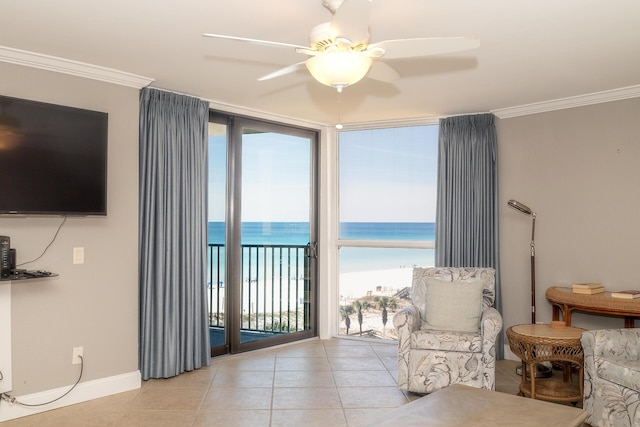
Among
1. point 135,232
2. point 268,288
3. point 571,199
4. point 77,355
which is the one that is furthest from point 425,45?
point 268,288

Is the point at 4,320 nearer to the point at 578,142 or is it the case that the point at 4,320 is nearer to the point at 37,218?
the point at 37,218

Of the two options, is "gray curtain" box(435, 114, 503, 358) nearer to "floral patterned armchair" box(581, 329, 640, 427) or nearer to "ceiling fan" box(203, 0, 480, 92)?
"floral patterned armchair" box(581, 329, 640, 427)

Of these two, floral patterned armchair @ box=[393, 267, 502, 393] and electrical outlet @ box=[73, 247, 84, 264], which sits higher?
electrical outlet @ box=[73, 247, 84, 264]

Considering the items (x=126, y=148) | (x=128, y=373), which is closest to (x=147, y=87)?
(x=126, y=148)

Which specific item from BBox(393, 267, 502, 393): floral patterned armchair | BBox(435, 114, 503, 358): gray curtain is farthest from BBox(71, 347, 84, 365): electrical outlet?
BBox(435, 114, 503, 358): gray curtain

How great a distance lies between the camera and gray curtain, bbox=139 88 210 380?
4.07m

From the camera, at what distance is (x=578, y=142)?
178 inches

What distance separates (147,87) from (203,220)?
1.20 meters

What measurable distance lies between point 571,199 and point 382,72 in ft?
9.04

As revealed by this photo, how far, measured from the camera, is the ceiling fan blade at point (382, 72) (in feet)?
8.47

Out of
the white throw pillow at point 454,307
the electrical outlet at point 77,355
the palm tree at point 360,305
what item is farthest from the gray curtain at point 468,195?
the electrical outlet at point 77,355

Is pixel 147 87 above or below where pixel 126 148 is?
above

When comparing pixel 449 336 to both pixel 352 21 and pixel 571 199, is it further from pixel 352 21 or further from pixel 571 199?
pixel 352 21

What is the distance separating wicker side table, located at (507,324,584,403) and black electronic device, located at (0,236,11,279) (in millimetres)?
3428
